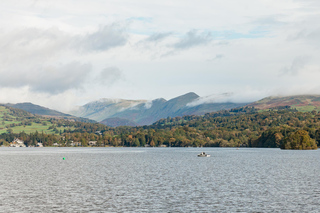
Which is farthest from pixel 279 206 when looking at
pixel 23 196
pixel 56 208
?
pixel 23 196

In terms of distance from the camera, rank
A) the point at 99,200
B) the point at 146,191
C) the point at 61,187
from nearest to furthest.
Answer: the point at 99,200 → the point at 146,191 → the point at 61,187

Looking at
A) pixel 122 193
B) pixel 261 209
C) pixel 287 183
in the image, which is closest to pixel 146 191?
pixel 122 193

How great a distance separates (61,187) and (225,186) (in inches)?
1404

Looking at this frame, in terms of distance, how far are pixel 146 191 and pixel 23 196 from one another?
2311 cm

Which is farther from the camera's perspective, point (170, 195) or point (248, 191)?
point (248, 191)

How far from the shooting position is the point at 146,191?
254 feet

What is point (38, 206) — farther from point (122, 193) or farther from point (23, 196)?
point (122, 193)

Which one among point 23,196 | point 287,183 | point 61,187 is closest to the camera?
point 23,196

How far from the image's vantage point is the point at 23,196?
2805 inches

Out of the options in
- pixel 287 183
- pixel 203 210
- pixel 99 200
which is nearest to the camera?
pixel 203 210

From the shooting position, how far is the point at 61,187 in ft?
276

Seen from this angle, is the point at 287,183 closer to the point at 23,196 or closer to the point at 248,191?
the point at 248,191

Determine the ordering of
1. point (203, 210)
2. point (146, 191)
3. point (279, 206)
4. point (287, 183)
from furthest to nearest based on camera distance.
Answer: point (287, 183) → point (146, 191) → point (279, 206) → point (203, 210)

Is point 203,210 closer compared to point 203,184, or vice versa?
point 203,210
